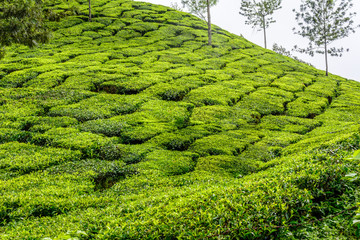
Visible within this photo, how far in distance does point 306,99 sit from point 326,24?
20.0m

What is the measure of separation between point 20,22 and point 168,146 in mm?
7617

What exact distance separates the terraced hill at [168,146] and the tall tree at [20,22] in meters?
3.66

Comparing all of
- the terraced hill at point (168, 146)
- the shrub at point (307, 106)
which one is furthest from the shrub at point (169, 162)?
the shrub at point (307, 106)

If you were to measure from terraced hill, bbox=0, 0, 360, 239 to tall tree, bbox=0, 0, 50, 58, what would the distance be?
12.0 feet

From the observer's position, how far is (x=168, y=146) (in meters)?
11.1

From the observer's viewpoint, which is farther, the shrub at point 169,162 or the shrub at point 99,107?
the shrub at point 99,107

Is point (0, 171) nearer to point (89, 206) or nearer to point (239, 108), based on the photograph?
point (89, 206)

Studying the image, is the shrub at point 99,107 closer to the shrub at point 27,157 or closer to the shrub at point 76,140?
the shrub at point 76,140

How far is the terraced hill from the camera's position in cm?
488

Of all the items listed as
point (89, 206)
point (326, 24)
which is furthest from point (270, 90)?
point (326, 24)

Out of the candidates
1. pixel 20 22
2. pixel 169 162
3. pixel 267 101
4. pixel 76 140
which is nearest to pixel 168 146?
pixel 169 162

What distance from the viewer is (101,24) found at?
111 feet

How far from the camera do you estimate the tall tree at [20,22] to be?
1021 cm

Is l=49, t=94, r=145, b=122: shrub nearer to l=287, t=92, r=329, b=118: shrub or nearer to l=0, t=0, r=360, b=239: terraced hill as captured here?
l=0, t=0, r=360, b=239: terraced hill
